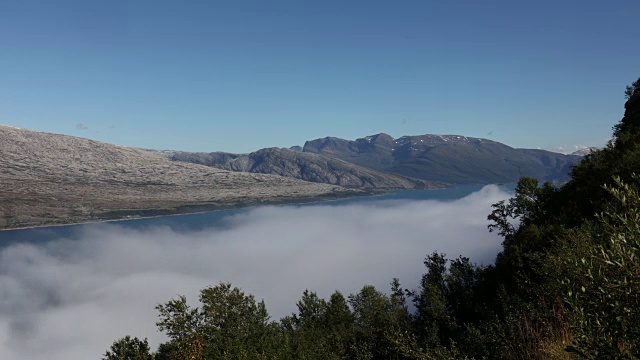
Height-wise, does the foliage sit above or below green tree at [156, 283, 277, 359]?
above

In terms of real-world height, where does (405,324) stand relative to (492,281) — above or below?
below

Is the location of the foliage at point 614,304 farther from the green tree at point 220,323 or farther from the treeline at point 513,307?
the green tree at point 220,323

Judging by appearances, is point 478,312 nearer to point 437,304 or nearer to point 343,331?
point 437,304

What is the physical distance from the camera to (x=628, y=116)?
10881 centimetres

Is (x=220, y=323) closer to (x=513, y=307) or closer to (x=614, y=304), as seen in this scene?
(x=513, y=307)

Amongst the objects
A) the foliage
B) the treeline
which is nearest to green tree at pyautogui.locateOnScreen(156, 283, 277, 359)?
the treeline

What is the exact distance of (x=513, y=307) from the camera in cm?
4281

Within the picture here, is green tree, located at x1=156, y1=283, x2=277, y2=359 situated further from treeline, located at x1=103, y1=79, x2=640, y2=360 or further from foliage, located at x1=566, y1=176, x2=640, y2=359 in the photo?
foliage, located at x1=566, y1=176, x2=640, y2=359

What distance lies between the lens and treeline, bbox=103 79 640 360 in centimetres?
960

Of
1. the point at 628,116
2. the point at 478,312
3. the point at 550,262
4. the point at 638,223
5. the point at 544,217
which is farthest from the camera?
the point at 628,116

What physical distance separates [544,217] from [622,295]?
82.2 meters

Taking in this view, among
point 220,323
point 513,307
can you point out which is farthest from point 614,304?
point 220,323

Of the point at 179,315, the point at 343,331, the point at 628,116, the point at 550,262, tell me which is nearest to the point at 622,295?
the point at 550,262

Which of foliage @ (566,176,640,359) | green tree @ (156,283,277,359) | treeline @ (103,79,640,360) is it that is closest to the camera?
foliage @ (566,176,640,359)
